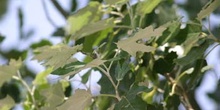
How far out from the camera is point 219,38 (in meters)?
0.73

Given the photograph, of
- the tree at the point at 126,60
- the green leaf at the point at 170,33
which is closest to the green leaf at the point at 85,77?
the tree at the point at 126,60

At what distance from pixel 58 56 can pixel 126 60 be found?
9 centimetres

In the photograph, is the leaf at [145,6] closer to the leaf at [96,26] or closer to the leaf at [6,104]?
the leaf at [96,26]

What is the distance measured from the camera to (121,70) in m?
0.67

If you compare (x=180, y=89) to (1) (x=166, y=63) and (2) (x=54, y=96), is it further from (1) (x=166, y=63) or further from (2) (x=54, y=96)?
(2) (x=54, y=96)

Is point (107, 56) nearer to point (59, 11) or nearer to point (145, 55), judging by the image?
point (145, 55)

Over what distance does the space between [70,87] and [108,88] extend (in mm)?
253

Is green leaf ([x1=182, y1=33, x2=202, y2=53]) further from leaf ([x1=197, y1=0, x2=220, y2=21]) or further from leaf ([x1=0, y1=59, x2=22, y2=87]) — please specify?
leaf ([x1=0, y1=59, x2=22, y2=87])

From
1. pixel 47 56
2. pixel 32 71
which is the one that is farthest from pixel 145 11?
pixel 32 71

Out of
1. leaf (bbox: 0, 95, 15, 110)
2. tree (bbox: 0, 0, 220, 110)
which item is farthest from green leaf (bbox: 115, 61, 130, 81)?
A: leaf (bbox: 0, 95, 15, 110)

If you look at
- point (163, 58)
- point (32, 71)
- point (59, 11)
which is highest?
point (163, 58)

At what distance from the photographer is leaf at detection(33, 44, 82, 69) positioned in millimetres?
633

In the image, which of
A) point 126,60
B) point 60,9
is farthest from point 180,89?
point 60,9

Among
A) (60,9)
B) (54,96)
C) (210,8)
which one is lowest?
(60,9)
